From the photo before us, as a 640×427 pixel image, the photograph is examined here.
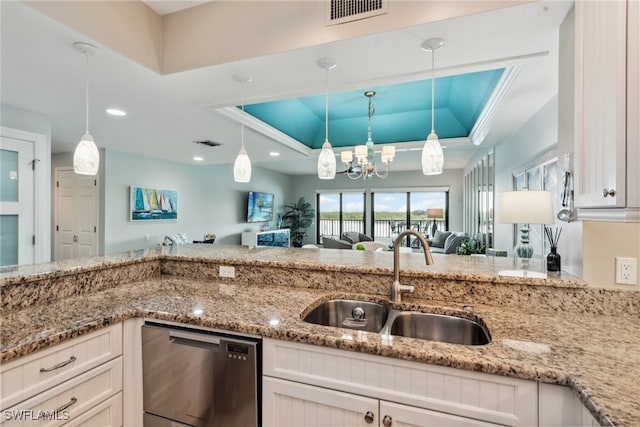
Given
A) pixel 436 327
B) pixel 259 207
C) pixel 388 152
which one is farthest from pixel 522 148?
pixel 259 207

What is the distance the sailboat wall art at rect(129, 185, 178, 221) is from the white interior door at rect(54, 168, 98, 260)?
0.53 m

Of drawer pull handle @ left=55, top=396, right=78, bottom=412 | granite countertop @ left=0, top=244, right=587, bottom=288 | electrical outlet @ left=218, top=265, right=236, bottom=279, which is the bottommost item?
drawer pull handle @ left=55, top=396, right=78, bottom=412

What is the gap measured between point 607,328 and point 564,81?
122 cm

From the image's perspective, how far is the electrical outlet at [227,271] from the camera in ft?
6.66

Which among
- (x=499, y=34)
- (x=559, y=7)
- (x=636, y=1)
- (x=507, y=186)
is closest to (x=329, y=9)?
(x=499, y=34)

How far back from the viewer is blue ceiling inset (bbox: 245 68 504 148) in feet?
12.2

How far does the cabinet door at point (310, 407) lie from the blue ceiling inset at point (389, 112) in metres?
3.06

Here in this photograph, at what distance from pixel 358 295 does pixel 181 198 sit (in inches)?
208

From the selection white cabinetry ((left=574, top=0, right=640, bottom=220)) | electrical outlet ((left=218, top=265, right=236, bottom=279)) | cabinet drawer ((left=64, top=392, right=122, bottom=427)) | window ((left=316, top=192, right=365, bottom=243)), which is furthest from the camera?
window ((left=316, top=192, right=365, bottom=243))

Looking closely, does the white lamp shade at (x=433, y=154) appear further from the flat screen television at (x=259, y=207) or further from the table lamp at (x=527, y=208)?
the flat screen television at (x=259, y=207)

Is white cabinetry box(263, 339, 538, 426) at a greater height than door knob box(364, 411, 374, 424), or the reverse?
white cabinetry box(263, 339, 538, 426)

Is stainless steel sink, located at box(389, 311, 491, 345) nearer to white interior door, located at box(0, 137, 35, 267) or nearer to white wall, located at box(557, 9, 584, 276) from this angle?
white wall, located at box(557, 9, 584, 276)

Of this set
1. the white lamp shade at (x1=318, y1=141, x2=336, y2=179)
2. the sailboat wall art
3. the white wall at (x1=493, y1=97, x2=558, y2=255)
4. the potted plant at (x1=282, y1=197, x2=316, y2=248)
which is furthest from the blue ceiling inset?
the potted plant at (x1=282, y1=197, x2=316, y2=248)

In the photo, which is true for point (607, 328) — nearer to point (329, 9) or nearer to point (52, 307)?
Answer: point (329, 9)
